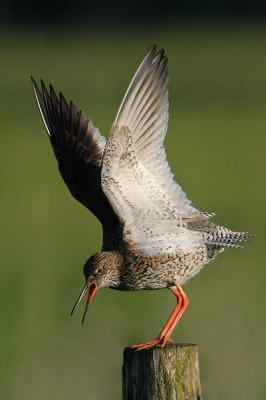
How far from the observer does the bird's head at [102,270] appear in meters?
5.18

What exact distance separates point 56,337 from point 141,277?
7.63 ft

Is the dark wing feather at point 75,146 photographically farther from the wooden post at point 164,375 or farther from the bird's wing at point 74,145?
the wooden post at point 164,375

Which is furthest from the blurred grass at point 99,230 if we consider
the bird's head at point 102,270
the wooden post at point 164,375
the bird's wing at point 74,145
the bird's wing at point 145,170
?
the wooden post at point 164,375

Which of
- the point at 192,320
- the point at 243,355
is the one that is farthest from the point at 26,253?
the point at 243,355

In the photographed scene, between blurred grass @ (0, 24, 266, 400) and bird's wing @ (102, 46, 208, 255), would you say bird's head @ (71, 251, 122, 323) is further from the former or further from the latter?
blurred grass @ (0, 24, 266, 400)

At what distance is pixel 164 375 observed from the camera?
3707 millimetres

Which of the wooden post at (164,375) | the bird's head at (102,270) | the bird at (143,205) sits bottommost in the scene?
the wooden post at (164,375)

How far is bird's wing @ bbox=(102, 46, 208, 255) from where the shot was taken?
482 cm

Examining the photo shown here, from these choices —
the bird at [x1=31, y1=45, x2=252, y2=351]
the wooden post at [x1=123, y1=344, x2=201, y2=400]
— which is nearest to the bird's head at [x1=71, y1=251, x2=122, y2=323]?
the bird at [x1=31, y1=45, x2=252, y2=351]

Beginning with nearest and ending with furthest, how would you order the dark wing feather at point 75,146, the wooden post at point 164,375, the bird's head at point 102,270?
1. the wooden post at point 164,375
2. the bird's head at point 102,270
3. the dark wing feather at point 75,146

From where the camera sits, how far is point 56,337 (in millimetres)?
7297

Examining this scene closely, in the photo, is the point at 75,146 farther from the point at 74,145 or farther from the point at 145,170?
the point at 145,170

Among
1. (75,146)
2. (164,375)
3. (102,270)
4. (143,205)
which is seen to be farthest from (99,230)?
(164,375)

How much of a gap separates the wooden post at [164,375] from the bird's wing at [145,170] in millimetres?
1379
